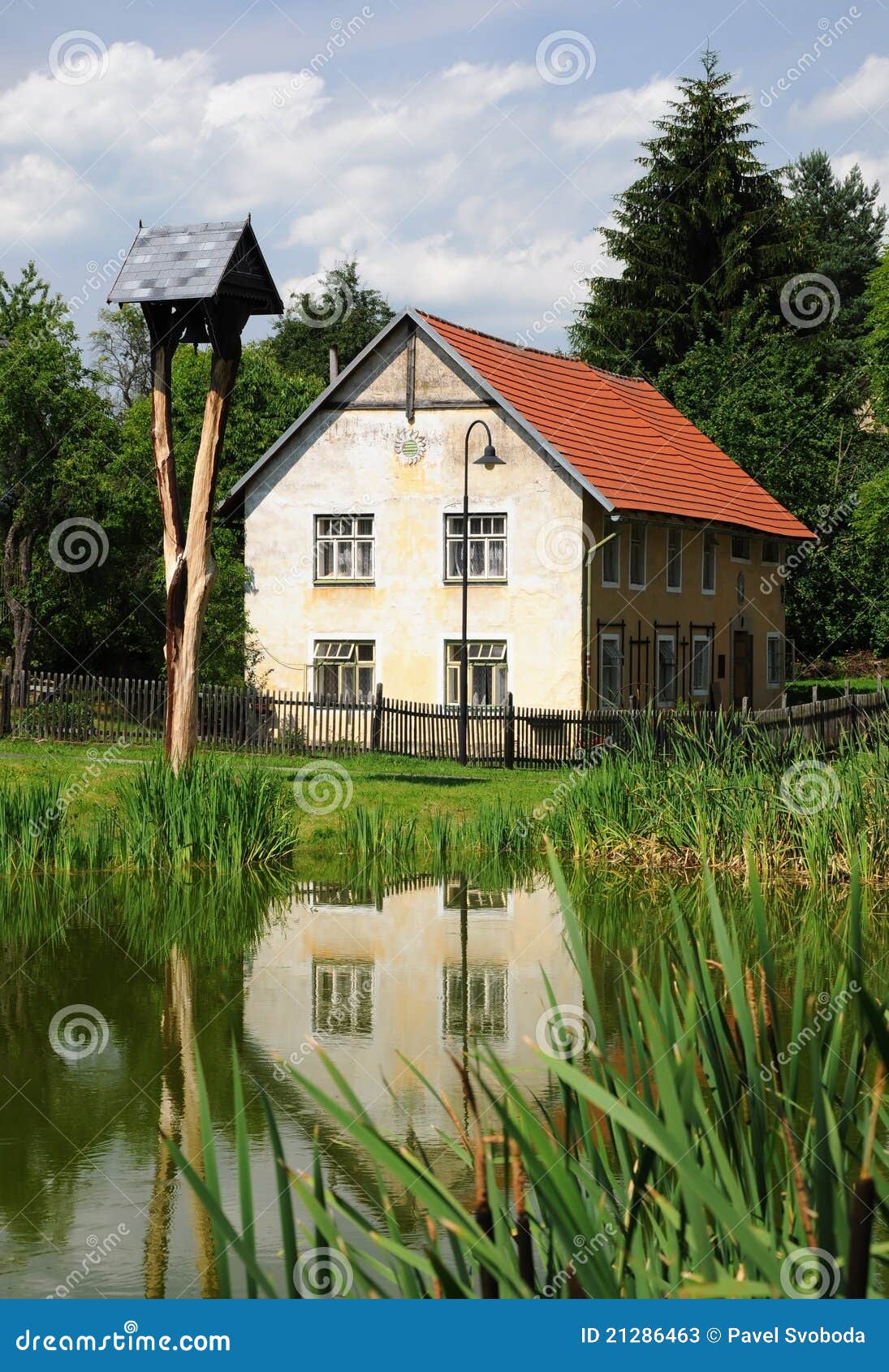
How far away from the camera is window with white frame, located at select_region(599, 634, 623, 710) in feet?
106

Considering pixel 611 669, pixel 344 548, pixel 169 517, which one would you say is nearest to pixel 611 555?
pixel 611 669

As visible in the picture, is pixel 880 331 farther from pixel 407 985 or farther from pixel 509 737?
pixel 407 985

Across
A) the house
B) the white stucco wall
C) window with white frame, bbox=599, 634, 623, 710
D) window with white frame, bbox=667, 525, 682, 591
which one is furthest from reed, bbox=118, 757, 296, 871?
window with white frame, bbox=667, 525, 682, 591

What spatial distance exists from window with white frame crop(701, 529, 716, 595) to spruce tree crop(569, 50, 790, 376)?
59.1 feet

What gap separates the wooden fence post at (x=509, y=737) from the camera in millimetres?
28344

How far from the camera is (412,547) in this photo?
1294 inches

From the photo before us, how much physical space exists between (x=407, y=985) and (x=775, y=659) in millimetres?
31503

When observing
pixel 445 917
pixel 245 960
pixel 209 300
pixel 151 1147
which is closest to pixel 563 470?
pixel 209 300

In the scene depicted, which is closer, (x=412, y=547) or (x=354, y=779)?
(x=354, y=779)

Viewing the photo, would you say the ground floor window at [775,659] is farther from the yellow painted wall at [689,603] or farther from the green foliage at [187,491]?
the green foliage at [187,491]

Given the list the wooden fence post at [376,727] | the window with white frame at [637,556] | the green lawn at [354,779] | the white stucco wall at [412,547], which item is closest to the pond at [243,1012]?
the green lawn at [354,779]

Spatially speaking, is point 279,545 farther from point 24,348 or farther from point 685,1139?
point 685,1139

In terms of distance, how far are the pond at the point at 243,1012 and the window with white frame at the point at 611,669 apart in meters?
15.8

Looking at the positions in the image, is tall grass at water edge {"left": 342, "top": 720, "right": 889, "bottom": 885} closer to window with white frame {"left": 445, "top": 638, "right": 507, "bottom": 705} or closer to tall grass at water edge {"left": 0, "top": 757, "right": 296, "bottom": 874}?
tall grass at water edge {"left": 0, "top": 757, "right": 296, "bottom": 874}
